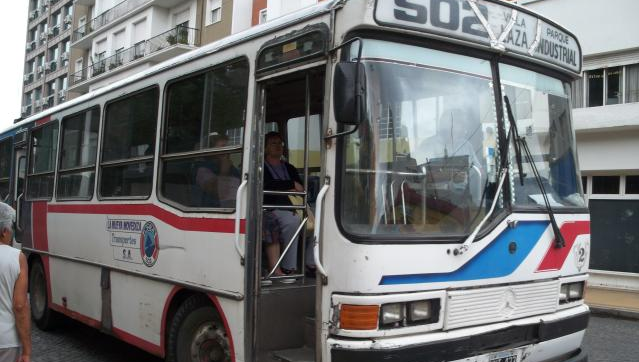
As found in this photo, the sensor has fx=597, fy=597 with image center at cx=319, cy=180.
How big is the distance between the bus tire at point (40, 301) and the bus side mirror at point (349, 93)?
570 centimetres

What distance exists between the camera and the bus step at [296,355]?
3.78 m

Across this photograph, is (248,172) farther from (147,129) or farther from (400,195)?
(147,129)

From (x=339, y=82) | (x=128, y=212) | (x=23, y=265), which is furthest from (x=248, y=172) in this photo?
(x=128, y=212)

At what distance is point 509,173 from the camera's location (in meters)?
3.88

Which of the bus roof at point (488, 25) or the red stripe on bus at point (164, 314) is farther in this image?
the red stripe on bus at point (164, 314)

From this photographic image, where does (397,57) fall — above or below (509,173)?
above

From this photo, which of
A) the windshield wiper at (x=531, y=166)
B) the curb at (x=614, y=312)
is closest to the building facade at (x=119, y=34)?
the curb at (x=614, y=312)

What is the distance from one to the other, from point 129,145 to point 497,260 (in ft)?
12.0

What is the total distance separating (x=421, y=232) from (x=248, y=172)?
1.28 metres

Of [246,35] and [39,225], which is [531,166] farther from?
[39,225]

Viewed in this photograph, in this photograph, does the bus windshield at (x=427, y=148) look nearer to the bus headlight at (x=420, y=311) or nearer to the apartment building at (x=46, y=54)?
the bus headlight at (x=420, y=311)

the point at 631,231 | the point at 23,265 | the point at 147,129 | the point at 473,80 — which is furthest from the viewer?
the point at 631,231

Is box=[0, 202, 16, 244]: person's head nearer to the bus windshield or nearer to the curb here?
the bus windshield

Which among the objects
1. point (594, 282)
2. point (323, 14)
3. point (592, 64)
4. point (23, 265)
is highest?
point (592, 64)
